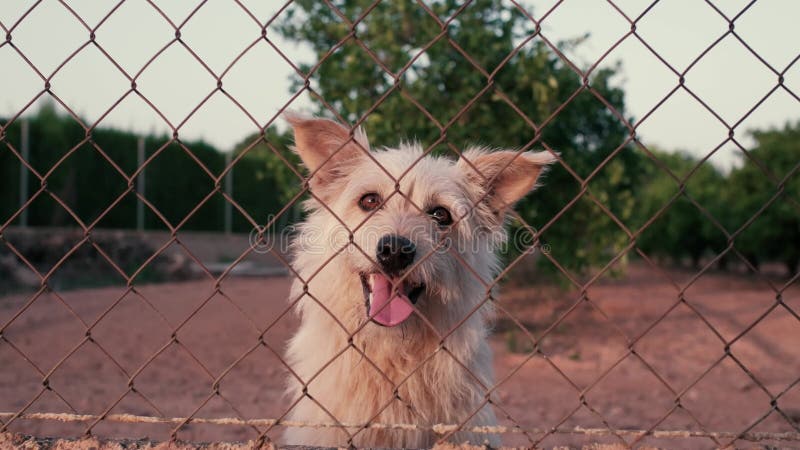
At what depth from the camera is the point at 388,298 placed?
2846mm

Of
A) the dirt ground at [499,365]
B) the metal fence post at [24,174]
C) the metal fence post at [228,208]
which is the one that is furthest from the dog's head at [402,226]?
the metal fence post at [228,208]

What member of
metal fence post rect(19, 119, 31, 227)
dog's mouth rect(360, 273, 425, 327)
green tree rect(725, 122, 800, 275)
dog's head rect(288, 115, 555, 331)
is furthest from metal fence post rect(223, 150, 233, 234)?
dog's mouth rect(360, 273, 425, 327)

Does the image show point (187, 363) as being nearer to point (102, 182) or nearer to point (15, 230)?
point (15, 230)

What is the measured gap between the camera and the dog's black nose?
2.64m

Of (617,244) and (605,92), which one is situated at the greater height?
(605,92)

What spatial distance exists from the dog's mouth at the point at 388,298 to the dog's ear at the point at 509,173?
0.59m

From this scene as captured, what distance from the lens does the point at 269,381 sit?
631 cm

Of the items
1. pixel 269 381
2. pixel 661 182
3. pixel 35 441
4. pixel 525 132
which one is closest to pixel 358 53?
pixel 525 132

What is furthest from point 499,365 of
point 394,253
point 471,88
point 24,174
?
point 24,174

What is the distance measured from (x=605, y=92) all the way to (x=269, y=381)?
490cm

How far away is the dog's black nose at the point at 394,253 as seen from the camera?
264 centimetres

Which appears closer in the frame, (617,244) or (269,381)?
(269,381)

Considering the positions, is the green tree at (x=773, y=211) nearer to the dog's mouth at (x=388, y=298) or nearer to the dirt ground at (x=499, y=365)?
the dirt ground at (x=499, y=365)

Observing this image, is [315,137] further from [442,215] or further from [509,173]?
[509,173]
